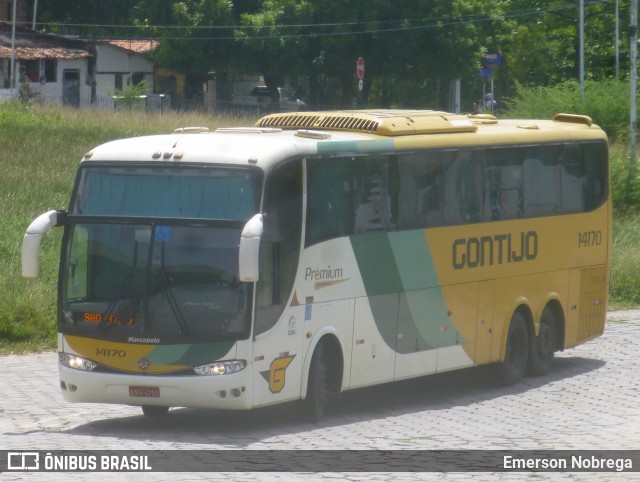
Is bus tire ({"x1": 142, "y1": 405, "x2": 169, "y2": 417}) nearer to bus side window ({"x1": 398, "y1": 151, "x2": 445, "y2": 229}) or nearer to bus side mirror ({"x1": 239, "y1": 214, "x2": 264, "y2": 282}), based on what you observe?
bus side mirror ({"x1": 239, "y1": 214, "x2": 264, "y2": 282})

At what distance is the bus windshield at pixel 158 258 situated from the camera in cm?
1241

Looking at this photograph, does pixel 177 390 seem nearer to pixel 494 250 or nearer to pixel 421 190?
pixel 421 190

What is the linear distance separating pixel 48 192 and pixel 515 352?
47.9 feet

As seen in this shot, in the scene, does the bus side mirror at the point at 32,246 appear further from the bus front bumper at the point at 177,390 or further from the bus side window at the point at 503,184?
the bus side window at the point at 503,184

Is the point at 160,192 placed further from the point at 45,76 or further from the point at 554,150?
the point at 45,76

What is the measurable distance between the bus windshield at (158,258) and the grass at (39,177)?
6.69 m

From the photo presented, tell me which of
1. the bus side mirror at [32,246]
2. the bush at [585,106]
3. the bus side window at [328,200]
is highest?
the bush at [585,106]

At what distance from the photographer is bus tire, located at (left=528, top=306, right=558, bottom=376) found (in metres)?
17.5

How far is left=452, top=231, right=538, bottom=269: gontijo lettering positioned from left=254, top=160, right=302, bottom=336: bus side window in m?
3.15

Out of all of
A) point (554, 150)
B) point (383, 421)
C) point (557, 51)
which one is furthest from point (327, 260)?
point (557, 51)

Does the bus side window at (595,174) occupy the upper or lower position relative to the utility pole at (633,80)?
lower

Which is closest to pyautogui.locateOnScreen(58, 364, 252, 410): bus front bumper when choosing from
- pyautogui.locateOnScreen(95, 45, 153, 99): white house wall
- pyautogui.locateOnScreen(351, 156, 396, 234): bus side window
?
pyautogui.locateOnScreen(351, 156, 396, 234): bus side window

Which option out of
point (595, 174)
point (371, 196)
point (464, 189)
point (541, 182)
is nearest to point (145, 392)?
point (371, 196)

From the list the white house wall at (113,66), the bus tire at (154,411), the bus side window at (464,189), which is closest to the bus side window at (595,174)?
the bus side window at (464,189)
